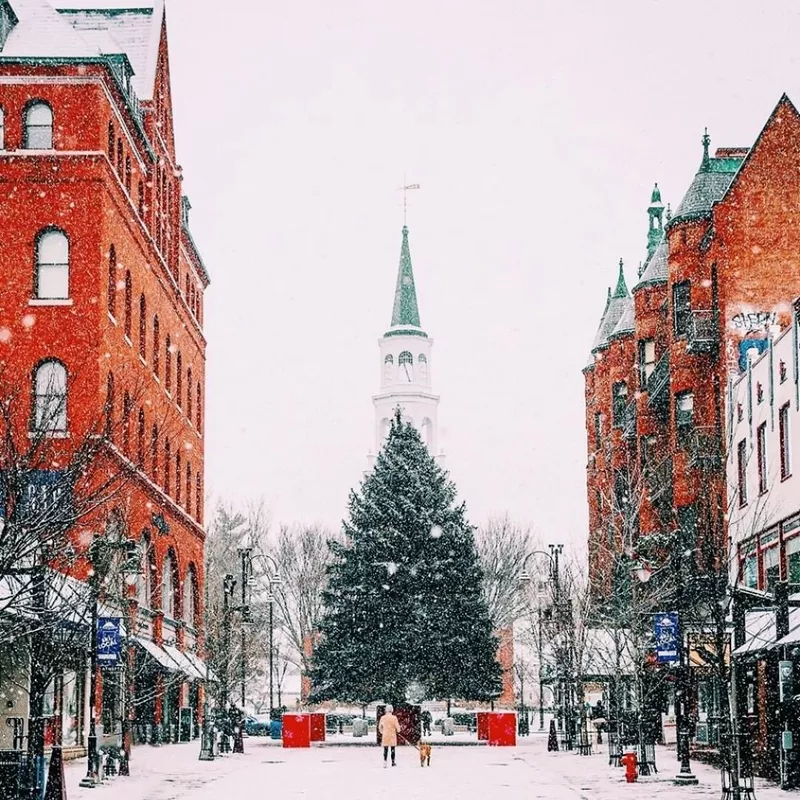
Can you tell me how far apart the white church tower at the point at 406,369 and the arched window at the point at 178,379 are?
73.9 meters

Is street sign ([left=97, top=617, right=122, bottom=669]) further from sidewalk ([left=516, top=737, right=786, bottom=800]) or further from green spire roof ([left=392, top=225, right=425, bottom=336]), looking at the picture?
green spire roof ([left=392, top=225, right=425, bottom=336])

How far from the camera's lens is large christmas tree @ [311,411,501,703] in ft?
184

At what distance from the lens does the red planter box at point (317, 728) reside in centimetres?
5697

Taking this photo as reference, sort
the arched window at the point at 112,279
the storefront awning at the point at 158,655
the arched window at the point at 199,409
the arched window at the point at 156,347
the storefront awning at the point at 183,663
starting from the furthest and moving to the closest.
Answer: the arched window at the point at 199,409
the arched window at the point at 156,347
the storefront awning at the point at 183,663
the storefront awning at the point at 158,655
the arched window at the point at 112,279

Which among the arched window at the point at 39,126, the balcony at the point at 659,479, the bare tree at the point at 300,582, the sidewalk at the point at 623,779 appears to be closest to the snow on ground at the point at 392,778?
the sidewalk at the point at 623,779

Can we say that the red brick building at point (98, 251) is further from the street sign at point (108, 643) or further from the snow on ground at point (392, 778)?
the street sign at point (108, 643)

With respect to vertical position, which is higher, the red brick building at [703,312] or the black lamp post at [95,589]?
the red brick building at [703,312]

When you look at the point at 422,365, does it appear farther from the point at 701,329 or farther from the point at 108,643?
the point at 108,643

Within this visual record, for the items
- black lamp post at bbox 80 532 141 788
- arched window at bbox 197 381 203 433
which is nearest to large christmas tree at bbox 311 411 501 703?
arched window at bbox 197 381 203 433

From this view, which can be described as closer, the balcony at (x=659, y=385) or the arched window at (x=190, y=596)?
the balcony at (x=659, y=385)

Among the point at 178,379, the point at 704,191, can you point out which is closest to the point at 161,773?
the point at 704,191

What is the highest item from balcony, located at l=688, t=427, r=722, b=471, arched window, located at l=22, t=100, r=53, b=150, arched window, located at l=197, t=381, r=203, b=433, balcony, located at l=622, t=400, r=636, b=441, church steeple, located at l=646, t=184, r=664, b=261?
church steeple, located at l=646, t=184, r=664, b=261

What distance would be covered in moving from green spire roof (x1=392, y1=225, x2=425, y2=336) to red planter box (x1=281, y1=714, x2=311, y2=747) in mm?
85465

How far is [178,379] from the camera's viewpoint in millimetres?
62531
